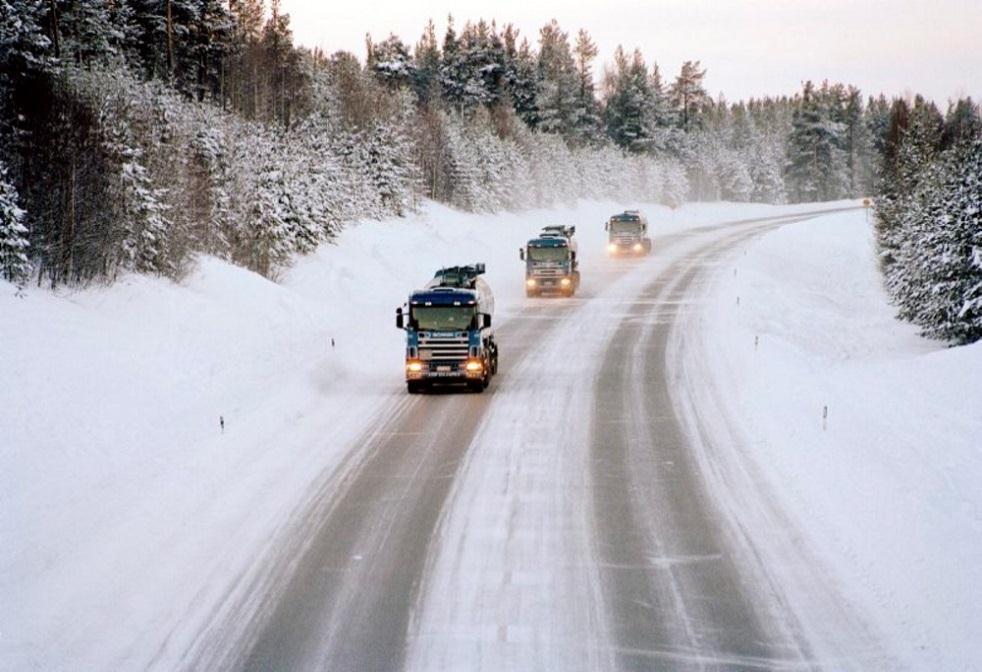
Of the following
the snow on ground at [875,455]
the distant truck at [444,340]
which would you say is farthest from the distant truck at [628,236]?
the distant truck at [444,340]

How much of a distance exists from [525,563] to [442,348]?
10569 millimetres

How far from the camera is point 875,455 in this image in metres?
15.3

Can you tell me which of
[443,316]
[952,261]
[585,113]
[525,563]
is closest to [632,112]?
[585,113]

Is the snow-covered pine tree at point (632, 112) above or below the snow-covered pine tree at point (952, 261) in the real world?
above

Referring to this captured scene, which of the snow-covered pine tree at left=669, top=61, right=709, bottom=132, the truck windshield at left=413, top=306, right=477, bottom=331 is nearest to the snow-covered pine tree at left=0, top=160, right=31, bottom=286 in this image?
the truck windshield at left=413, top=306, right=477, bottom=331

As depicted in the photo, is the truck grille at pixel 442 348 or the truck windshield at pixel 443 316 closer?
the truck grille at pixel 442 348

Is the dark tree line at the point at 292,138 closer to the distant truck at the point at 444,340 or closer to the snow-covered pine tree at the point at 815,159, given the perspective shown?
the snow-covered pine tree at the point at 815,159

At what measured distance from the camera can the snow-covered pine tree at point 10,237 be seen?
63.5 feet

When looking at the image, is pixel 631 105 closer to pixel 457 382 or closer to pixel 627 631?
pixel 457 382

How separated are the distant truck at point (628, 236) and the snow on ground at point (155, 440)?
31.0 metres

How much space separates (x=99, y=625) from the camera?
9117 mm

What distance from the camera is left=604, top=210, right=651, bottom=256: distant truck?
5922 cm

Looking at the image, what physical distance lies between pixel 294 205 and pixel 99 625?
31.0 m

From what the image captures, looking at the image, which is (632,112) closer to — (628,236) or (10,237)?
(628,236)
